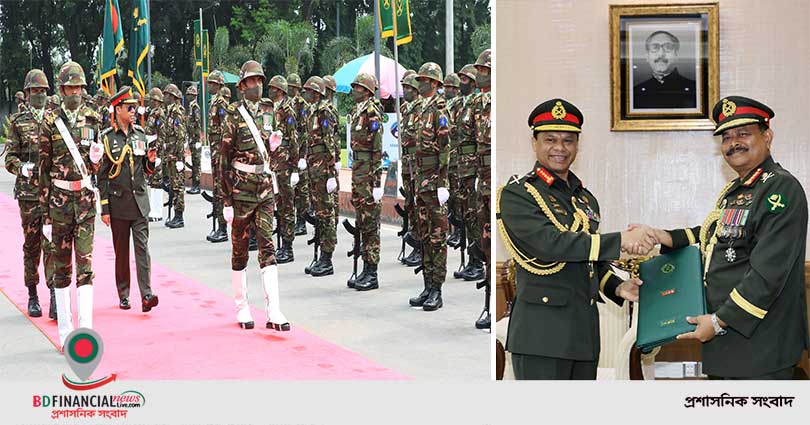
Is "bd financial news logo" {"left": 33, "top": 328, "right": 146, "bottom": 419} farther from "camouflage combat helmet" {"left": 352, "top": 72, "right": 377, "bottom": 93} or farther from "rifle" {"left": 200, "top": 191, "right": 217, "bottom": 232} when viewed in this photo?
"camouflage combat helmet" {"left": 352, "top": 72, "right": 377, "bottom": 93}

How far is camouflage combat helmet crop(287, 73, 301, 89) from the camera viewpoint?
5.06 meters

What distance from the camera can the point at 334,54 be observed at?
464cm

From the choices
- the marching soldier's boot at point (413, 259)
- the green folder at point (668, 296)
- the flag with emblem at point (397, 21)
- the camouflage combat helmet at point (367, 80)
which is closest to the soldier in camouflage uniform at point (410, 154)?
the marching soldier's boot at point (413, 259)

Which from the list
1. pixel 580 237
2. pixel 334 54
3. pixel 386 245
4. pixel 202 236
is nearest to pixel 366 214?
pixel 386 245

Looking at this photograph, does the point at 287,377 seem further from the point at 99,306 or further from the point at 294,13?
the point at 294,13

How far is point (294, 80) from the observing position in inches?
204

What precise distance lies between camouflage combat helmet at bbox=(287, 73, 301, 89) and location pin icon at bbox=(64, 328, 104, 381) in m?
1.62

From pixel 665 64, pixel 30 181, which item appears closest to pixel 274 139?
pixel 30 181

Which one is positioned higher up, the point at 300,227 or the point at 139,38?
the point at 139,38

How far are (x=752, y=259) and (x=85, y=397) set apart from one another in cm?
270

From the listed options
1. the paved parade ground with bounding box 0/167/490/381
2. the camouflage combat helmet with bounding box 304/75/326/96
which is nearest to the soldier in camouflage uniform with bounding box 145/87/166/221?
the paved parade ground with bounding box 0/167/490/381

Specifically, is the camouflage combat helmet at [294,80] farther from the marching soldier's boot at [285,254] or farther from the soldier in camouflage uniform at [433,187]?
the soldier in camouflage uniform at [433,187]

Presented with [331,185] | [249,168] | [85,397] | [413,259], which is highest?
[249,168]

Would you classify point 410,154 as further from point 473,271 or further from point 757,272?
point 757,272
